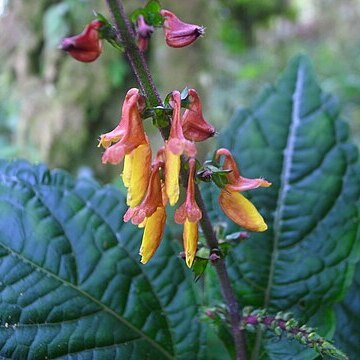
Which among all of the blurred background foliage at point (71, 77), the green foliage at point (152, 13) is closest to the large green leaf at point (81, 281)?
the green foliage at point (152, 13)

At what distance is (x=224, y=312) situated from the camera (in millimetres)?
800

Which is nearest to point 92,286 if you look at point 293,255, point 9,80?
point 293,255

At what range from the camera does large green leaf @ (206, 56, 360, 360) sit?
92cm

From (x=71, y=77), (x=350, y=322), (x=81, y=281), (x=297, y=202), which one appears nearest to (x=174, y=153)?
(x=81, y=281)

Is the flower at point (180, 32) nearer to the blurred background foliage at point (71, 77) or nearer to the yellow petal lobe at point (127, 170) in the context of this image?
the yellow petal lobe at point (127, 170)

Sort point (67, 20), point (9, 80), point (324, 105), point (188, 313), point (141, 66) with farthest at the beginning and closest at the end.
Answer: point (9, 80) → point (67, 20) → point (324, 105) → point (188, 313) → point (141, 66)

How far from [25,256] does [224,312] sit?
317 mm

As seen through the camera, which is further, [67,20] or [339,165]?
[67,20]

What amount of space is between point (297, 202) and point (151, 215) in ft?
1.37

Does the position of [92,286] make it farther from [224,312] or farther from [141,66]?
[141,66]

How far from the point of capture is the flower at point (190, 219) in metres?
0.65

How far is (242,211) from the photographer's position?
0.69 meters

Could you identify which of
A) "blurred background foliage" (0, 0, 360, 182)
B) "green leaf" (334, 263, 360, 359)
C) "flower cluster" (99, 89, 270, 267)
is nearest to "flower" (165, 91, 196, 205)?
"flower cluster" (99, 89, 270, 267)

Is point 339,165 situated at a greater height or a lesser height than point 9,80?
lesser
